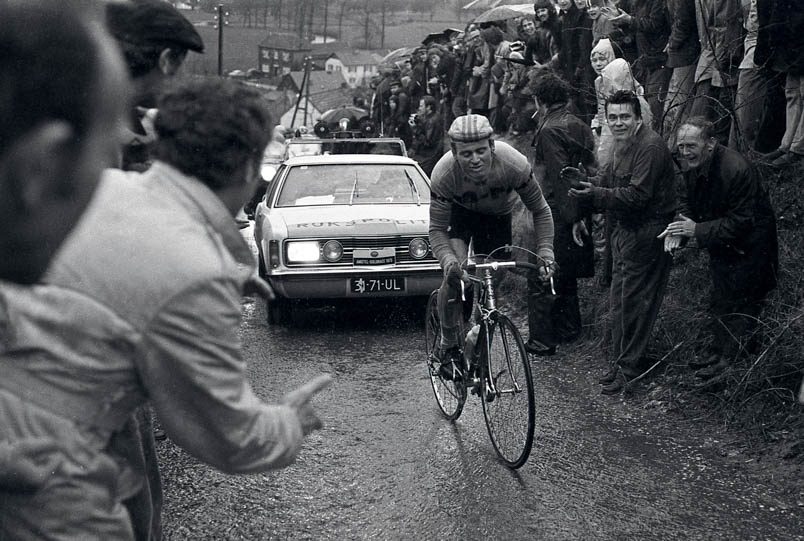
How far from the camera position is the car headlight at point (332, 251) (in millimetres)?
8820

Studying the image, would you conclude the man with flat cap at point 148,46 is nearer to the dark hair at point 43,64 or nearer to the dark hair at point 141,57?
the dark hair at point 141,57

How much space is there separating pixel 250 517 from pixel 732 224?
11.5 feet

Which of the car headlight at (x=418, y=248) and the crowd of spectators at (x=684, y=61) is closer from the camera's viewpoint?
the crowd of spectators at (x=684, y=61)

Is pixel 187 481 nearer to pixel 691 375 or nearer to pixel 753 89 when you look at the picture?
pixel 691 375

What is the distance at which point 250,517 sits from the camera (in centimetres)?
434

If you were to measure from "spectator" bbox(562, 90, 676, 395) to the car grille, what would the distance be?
8.55 feet

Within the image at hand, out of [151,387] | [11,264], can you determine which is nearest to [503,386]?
[151,387]

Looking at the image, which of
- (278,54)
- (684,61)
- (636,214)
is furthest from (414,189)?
(278,54)

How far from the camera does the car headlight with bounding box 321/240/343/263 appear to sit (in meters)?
8.82

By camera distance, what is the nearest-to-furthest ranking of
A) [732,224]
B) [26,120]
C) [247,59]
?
[26,120], [732,224], [247,59]

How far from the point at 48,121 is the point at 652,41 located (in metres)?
A: 9.19

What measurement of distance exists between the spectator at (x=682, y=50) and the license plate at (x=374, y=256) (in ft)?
9.11

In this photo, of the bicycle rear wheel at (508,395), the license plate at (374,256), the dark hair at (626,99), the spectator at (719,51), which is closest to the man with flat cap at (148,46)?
the bicycle rear wheel at (508,395)

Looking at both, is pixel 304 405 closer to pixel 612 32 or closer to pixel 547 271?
pixel 547 271
